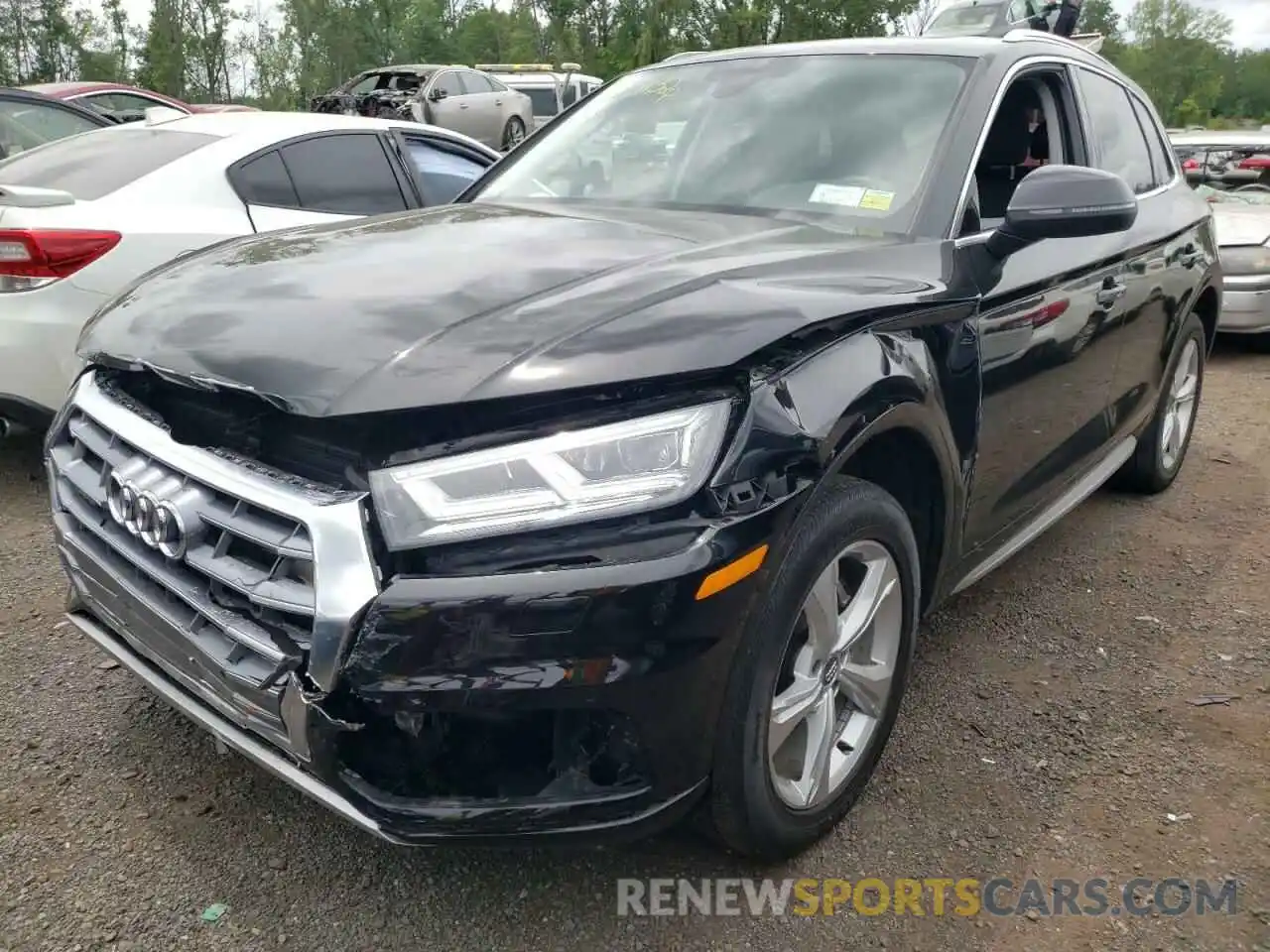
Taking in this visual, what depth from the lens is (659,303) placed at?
1882 mm

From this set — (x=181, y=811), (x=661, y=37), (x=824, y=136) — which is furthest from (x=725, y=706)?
(x=661, y=37)

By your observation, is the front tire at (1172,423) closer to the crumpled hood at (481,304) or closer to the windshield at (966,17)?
the windshield at (966,17)

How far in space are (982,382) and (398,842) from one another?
163 cm

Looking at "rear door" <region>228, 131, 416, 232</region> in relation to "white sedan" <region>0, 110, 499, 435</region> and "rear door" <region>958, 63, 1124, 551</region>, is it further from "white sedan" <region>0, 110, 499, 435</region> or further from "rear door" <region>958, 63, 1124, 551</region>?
"rear door" <region>958, 63, 1124, 551</region>

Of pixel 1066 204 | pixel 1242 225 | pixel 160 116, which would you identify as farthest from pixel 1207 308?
pixel 160 116

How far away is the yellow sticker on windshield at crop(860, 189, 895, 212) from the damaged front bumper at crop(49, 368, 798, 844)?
1145 mm

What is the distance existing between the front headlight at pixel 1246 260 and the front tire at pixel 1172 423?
10.2ft

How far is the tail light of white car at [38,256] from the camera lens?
3.81 meters

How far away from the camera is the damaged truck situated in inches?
64.1

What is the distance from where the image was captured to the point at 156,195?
13.9ft

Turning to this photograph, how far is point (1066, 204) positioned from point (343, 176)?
11.9 ft

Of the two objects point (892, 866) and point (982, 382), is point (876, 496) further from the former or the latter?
point (892, 866)

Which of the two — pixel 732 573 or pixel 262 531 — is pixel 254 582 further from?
pixel 732 573

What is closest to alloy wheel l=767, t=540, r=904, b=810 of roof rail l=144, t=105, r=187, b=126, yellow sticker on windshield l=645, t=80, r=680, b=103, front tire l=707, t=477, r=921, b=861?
front tire l=707, t=477, r=921, b=861
